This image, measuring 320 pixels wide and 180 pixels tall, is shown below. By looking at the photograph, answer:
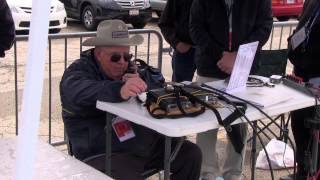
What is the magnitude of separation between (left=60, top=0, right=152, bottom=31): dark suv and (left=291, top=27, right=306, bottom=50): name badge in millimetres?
9374

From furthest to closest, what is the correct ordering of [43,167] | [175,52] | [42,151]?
[175,52]
[42,151]
[43,167]

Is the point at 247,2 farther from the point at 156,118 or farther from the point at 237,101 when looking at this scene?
the point at 156,118

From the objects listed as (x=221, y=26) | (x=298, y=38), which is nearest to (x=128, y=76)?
(x=221, y=26)

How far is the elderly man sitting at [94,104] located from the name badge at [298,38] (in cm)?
118

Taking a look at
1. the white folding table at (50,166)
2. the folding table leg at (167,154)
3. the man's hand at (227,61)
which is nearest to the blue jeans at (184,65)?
the man's hand at (227,61)

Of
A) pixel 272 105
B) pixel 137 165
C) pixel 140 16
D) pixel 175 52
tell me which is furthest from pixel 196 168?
pixel 140 16

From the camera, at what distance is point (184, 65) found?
4512mm

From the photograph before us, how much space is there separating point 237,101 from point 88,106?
2.60 ft

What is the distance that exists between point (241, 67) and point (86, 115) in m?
0.88

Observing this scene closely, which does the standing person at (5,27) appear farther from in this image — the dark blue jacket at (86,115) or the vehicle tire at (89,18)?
the vehicle tire at (89,18)

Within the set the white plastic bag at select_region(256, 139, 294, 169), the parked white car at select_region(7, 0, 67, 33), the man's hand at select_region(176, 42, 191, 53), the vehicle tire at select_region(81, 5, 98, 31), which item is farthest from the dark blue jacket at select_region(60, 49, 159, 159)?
the vehicle tire at select_region(81, 5, 98, 31)

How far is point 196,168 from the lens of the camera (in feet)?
10.6

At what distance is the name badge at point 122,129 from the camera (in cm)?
291

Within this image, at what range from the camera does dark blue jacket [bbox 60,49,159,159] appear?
2830 millimetres
